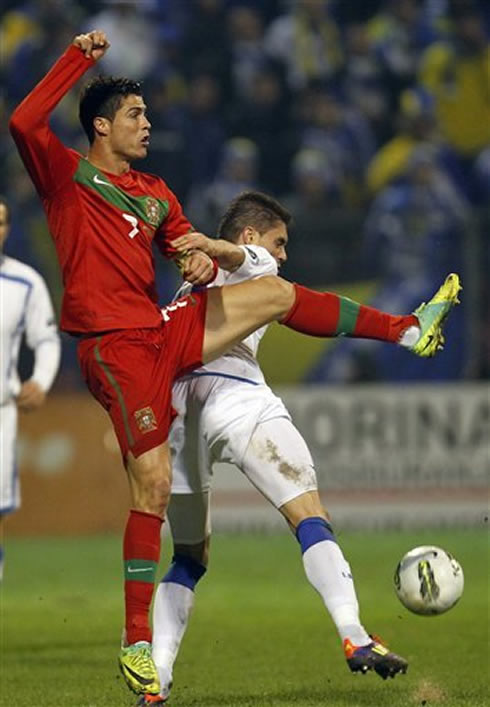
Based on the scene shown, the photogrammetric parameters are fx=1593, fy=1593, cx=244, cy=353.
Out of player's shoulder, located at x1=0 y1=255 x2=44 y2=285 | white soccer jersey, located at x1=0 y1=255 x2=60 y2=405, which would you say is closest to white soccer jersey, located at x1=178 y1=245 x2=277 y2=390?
white soccer jersey, located at x1=0 y1=255 x2=60 y2=405

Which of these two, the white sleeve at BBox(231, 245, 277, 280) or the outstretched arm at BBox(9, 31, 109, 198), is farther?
the white sleeve at BBox(231, 245, 277, 280)

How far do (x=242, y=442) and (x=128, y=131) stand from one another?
3.89ft

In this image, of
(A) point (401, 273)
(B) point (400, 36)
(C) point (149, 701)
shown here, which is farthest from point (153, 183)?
(B) point (400, 36)

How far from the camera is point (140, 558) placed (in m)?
5.48

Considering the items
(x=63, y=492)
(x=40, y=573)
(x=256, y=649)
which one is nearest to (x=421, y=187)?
(x=63, y=492)

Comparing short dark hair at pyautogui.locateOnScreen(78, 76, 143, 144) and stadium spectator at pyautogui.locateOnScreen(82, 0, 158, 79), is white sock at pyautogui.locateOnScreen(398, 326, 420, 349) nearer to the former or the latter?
short dark hair at pyautogui.locateOnScreen(78, 76, 143, 144)

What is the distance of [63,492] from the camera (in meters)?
13.8

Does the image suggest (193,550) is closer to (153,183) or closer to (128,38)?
(153,183)

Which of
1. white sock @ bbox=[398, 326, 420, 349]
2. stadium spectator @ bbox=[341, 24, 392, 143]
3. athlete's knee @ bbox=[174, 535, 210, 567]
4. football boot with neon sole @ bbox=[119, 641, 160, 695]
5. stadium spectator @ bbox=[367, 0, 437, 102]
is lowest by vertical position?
football boot with neon sole @ bbox=[119, 641, 160, 695]

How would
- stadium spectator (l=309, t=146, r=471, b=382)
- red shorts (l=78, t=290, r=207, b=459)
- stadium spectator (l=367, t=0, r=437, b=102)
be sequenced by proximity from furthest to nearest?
stadium spectator (l=367, t=0, r=437, b=102)
stadium spectator (l=309, t=146, r=471, b=382)
red shorts (l=78, t=290, r=207, b=459)

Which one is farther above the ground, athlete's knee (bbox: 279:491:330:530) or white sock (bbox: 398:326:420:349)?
white sock (bbox: 398:326:420:349)

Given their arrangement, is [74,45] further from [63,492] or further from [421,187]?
[421,187]

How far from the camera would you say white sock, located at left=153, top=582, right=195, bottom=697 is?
18.8ft

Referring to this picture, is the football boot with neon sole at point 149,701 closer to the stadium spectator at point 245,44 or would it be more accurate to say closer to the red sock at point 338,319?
the red sock at point 338,319
